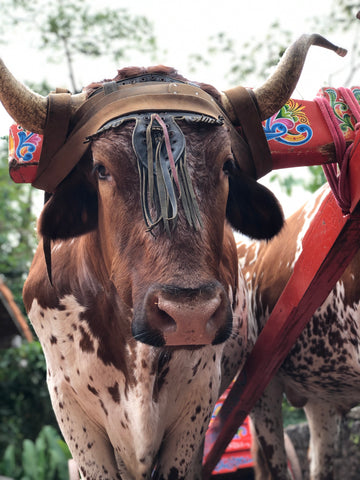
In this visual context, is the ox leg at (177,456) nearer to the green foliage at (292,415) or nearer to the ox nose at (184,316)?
the ox nose at (184,316)

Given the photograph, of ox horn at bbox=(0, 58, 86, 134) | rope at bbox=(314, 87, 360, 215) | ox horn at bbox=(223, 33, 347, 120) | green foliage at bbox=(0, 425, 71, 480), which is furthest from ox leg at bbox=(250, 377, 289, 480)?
green foliage at bbox=(0, 425, 71, 480)

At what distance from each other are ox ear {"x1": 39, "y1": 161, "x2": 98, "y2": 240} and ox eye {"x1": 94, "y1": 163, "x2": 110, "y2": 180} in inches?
5.4

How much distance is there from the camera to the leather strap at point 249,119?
7.54 ft

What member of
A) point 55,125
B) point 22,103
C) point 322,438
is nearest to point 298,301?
point 55,125

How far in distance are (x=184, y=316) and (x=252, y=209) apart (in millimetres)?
906

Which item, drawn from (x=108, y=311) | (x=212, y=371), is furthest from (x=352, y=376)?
(x=108, y=311)

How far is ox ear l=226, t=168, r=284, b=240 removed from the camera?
2.42 m

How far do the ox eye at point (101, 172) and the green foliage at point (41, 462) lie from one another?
476cm

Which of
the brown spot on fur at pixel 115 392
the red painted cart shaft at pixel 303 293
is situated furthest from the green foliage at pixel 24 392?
the brown spot on fur at pixel 115 392

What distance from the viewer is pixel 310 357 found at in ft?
11.0

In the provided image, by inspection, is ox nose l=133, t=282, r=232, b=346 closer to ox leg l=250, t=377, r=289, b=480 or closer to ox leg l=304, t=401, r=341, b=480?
ox leg l=250, t=377, r=289, b=480

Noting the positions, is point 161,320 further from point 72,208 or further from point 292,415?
point 292,415

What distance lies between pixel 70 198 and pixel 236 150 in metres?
0.66

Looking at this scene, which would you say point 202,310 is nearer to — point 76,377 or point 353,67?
point 76,377
